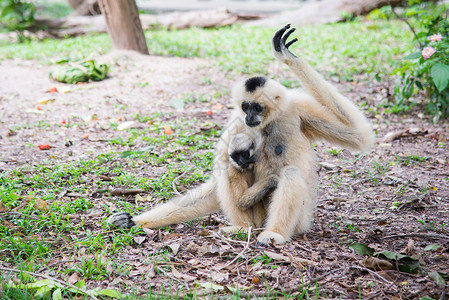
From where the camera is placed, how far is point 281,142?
4176mm

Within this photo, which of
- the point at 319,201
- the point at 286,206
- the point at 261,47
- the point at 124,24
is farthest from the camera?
the point at 261,47

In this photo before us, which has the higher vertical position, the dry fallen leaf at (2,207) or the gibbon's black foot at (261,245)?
the dry fallen leaf at (2,207)

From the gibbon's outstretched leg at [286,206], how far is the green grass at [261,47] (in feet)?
17.2

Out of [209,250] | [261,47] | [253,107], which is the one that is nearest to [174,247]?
[209,250]

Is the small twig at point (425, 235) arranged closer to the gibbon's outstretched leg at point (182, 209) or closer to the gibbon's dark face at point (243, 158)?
the gibbon's dark face at point (243, 158)

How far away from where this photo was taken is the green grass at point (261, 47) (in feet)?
30.4

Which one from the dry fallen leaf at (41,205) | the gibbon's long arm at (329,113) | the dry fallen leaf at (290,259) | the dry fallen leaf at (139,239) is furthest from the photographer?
the dry fallen leaf at (41,205)

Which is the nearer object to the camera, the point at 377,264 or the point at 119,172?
the point at 377,264

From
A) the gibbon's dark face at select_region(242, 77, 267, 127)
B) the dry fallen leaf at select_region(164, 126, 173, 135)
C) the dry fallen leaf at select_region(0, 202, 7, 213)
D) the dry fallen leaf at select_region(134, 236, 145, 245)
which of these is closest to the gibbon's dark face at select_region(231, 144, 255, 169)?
the gibbon's dark face at select_region(242, 77, 267, 127)

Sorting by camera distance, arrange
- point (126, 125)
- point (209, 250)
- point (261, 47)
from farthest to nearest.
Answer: point (261, 47) < point (126, 125) < point (209, 250)

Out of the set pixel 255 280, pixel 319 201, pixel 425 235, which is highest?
pixel 255 280

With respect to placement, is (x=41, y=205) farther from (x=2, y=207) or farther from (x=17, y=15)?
(x=17, y=15)

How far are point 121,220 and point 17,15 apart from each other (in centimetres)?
1096

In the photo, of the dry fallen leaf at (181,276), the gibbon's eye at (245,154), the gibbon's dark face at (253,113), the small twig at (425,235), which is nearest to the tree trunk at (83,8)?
the gibbon's dark face at (253,113)
